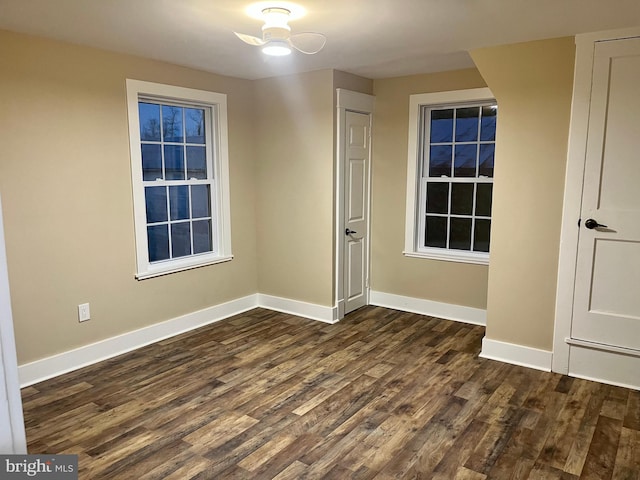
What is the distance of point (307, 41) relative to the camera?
105 inches

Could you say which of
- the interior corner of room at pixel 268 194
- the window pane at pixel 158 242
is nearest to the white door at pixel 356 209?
the interior corner of room at pixel 268 194

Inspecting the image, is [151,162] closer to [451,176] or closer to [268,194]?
[268,194]

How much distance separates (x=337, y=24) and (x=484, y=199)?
2265 mm

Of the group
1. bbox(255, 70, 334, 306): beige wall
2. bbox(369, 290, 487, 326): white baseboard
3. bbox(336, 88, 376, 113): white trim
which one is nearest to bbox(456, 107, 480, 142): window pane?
bbox(336, 88, 376, 113): white trim

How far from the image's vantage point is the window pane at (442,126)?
447cm

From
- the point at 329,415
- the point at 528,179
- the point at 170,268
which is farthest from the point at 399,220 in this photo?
the point at 329,415

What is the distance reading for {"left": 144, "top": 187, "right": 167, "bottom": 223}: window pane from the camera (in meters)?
3.94

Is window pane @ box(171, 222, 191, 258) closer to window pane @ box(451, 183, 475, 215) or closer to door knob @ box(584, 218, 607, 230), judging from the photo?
window pane @ box(451, 183, 475, 215)

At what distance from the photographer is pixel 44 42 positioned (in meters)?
3.12

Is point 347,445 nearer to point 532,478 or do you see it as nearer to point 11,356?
point 532,478

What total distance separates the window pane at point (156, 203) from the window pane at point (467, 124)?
9.01ft

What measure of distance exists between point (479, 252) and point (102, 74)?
3524 mm

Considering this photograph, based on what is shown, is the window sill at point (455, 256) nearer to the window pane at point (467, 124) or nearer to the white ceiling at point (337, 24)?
the window pane at point (467, 124)

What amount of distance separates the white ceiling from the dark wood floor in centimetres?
232
